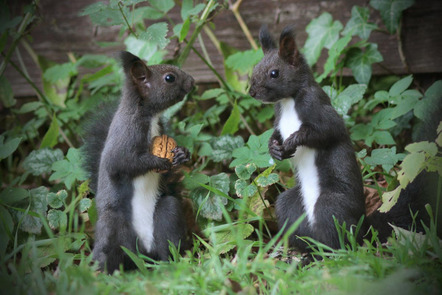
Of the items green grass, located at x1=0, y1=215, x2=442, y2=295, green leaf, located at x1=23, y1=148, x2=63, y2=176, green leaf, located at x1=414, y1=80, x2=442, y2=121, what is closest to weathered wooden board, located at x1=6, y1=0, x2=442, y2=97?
green leaf, located at x1=414, y1=80, x2=442, y2=121

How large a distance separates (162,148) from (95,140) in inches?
23.2

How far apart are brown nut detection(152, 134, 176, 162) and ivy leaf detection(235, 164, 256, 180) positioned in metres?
0.48

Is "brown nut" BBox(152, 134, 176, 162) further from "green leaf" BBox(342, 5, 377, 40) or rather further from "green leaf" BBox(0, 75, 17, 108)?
"green leaf" BBox(0, 75, 17, 108)

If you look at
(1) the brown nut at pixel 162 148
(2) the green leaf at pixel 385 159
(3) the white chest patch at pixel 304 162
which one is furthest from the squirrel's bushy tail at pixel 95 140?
(2) the green leaf at pixel 385 159

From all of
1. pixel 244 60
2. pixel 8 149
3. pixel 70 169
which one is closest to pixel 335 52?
pixel 244 60

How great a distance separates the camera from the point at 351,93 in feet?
12.8

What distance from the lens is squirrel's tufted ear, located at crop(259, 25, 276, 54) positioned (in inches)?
129

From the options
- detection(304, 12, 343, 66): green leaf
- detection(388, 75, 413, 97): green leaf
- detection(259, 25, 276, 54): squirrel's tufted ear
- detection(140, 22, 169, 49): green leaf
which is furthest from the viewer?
detection(304, 12, 343, 66): green leaf

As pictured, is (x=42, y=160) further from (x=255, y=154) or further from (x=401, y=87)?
(x=401, y=87)

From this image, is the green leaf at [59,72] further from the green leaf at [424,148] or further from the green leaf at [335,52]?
the green leaf at [424,148]

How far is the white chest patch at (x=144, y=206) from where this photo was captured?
10.4 ft

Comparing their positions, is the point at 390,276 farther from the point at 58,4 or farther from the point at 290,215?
the point at 58,4

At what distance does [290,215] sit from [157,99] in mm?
1057

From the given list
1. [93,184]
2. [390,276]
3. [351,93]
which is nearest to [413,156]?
[390,276]
